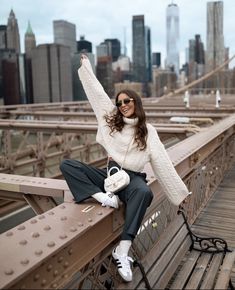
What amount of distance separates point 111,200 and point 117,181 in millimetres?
132

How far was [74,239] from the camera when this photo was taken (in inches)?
78.0

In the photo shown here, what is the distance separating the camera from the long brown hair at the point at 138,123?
267cm

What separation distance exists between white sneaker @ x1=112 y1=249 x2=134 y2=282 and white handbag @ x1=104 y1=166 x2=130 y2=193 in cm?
41

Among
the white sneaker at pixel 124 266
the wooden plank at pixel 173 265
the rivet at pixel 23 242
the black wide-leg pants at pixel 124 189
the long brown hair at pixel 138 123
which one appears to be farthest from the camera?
the long brown hair at pixel 138 123

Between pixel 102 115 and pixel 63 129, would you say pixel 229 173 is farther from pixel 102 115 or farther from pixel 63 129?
pixel 102 115

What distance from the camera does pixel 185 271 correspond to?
2.77 m

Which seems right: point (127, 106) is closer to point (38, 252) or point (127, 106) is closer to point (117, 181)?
point (117, 181)

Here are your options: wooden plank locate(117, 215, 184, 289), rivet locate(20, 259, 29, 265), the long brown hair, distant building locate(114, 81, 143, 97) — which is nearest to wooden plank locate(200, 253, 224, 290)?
wooden plank locate(117, 215, 184, 289)

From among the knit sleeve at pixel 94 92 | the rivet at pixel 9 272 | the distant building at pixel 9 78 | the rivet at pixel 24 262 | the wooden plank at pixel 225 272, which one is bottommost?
the wooden plank at pixel 225 272

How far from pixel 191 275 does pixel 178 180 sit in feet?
2.22

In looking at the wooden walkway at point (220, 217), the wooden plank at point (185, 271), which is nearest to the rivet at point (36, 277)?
the wooden plank at point (185, 271)

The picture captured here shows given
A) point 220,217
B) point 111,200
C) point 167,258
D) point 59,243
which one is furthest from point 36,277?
point 220,217

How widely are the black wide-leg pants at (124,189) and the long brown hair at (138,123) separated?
9.2 inches

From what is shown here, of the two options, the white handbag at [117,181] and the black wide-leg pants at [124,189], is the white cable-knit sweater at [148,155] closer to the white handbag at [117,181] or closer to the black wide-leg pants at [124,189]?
the black wide-leg pants at [124,189]
